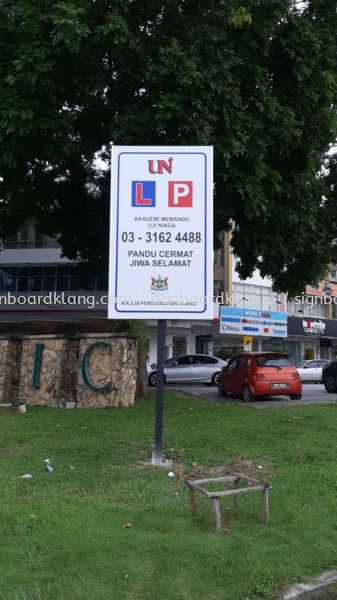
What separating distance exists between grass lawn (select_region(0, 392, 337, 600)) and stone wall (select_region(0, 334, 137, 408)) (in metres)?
3.01

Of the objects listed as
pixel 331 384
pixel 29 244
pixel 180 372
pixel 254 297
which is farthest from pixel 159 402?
pixel 254 297

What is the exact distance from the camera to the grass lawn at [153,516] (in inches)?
161

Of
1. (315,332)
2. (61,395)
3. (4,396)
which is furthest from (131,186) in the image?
(315,332)

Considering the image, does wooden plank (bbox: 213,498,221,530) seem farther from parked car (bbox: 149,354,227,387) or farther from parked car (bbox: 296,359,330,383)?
parked car (bbox: 296,359,330,383)

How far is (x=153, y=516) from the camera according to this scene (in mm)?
5430

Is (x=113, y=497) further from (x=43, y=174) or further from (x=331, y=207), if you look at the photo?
(x=331, y=207)

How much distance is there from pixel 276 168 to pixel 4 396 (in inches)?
331

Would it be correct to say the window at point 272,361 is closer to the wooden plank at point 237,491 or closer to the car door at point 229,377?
the car door at point 229,377

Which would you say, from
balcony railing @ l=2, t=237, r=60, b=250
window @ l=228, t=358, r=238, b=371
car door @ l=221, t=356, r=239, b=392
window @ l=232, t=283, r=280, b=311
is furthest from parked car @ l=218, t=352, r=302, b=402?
window @ l=232, t=283, r=280, b=311

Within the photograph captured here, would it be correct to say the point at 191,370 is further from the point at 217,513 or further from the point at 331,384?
the point at 217,513

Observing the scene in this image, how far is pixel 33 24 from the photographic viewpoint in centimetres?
1044

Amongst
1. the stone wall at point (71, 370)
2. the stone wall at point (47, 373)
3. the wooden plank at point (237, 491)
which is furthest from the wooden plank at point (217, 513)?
the stone wall at point (47, 373)

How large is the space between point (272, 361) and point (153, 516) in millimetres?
11517

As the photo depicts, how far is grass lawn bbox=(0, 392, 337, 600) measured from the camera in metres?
4.08
